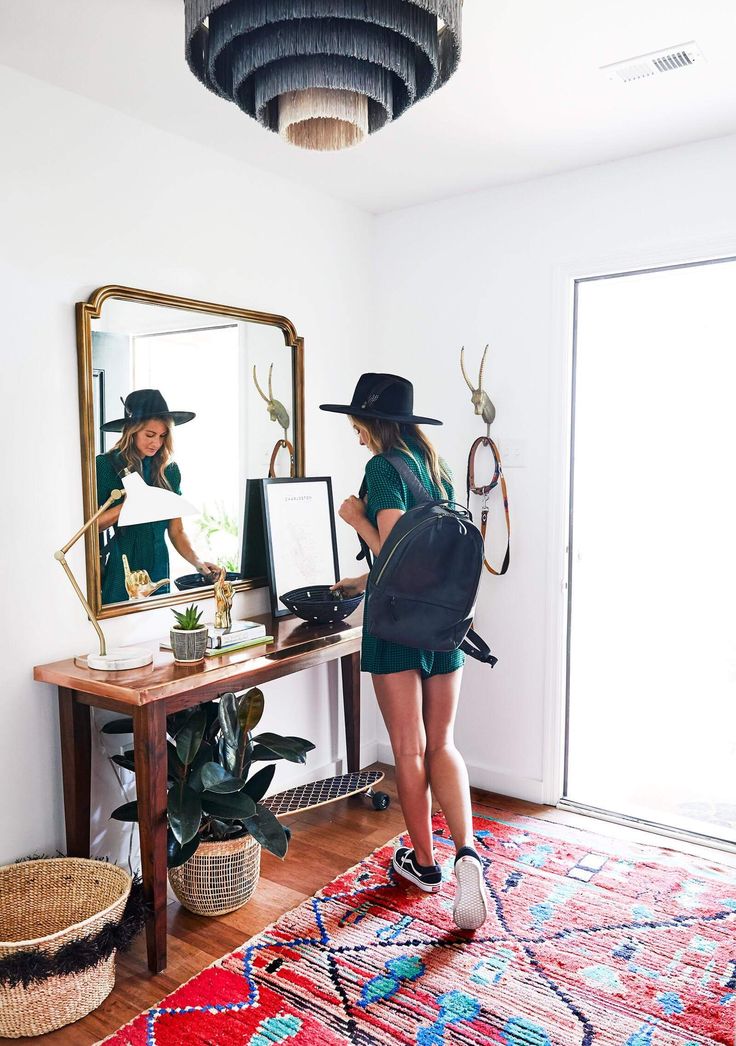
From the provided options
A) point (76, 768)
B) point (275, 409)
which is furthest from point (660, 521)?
point (76, 768)

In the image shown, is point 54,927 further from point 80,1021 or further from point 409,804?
point 409,804

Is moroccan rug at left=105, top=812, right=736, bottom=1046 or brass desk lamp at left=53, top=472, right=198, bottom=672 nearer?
moroccan rug at left=105, top=812, right=736, bottom=1046

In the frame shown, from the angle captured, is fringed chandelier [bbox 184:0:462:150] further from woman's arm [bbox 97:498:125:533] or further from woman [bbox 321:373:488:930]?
woman's arm [bbox 97:498:125:533]

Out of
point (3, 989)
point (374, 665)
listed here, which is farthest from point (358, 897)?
point (3, 989)

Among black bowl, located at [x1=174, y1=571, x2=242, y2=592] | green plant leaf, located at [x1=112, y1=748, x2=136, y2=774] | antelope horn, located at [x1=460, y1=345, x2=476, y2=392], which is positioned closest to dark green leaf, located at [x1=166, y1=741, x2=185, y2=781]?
green plant leaf, located at [x1=112, y1=748, x2=136, y2=774]

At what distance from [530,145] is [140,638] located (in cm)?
215

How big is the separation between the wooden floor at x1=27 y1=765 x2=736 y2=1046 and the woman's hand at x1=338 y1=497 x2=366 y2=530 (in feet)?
3.87

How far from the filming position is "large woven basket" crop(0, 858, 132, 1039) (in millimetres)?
1915

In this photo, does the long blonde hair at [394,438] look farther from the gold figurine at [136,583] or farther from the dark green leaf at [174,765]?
the dark green leaf at [174,765]

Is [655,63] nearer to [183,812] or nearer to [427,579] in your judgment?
[427,579]

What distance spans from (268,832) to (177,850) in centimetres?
26

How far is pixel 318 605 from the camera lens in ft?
9.64

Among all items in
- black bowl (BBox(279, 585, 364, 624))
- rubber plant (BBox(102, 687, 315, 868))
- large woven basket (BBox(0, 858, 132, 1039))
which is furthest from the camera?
black bowl (BBox(279, 585, 364, 624))

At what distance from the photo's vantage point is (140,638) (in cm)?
266
